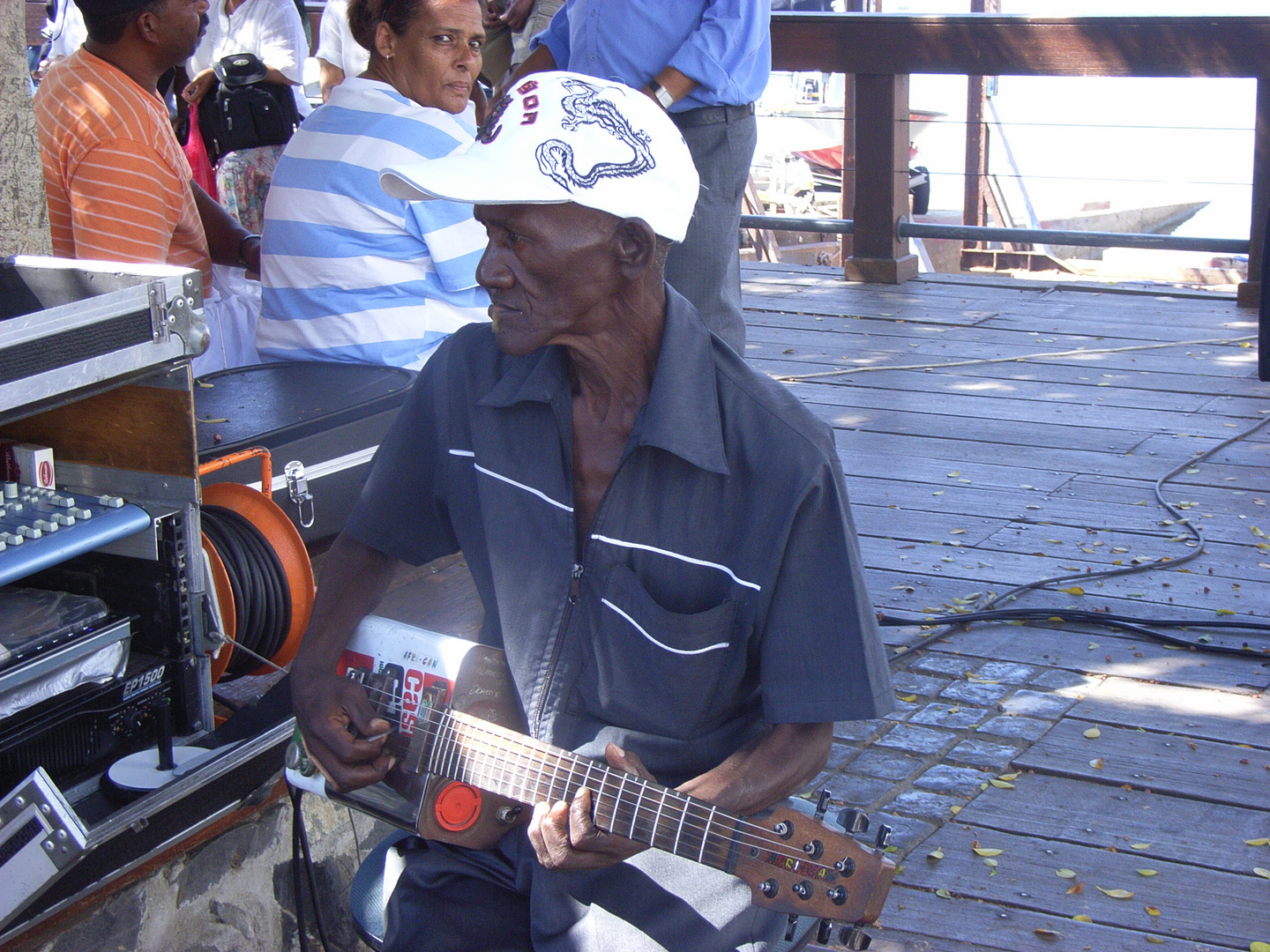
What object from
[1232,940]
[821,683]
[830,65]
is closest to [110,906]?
[821,683]

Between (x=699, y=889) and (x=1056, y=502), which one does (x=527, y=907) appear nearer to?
(x=699, y=889)

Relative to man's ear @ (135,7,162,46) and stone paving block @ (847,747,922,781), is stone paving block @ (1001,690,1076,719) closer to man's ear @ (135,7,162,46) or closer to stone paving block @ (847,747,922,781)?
stone paving block @ (847,747,922,781)

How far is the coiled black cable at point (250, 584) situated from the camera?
8.10 feet

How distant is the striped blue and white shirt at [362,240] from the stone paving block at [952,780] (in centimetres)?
145

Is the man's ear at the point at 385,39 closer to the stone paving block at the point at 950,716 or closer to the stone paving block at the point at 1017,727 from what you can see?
the stone paving block at the point at 950,716

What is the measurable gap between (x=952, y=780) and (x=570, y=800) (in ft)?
4.57

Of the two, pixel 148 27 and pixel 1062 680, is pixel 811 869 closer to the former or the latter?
pixel 1062 680

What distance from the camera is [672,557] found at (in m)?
1.65

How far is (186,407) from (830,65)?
217 inches

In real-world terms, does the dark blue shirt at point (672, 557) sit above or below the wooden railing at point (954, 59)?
below

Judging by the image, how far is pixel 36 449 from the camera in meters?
2.12

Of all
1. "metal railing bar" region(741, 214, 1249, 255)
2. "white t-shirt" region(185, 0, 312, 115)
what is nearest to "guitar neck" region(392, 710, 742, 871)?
"white t-shirt" region(185, 0, 312, 115)

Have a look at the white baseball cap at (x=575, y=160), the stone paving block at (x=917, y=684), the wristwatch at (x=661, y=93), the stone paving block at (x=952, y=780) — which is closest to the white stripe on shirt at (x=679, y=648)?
the white baseball cap at (x=575, y=160)

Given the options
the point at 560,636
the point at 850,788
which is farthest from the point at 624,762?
the point at 850,788
